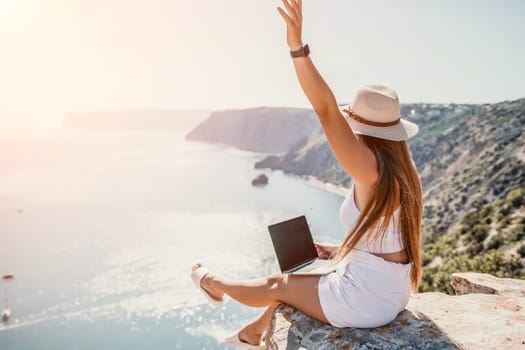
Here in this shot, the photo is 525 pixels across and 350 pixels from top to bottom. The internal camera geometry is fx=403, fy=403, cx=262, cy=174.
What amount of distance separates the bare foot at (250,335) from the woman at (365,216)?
279 mm

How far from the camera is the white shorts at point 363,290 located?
7.25 feet

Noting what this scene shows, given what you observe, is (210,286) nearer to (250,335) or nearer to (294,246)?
(250,335)

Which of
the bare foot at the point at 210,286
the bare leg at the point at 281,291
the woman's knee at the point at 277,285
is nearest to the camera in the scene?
the bare leg at the point at 281,291

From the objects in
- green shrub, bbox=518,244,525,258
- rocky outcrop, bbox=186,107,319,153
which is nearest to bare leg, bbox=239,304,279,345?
green shrub, bbox=518,244,525,258

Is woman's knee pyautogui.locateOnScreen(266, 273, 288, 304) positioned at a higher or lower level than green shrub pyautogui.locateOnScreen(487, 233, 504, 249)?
higher

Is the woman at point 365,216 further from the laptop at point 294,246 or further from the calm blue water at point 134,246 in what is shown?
the calm blue water at point 134,246

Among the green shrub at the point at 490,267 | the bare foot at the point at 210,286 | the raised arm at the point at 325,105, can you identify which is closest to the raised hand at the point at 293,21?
the raised arm at the point at 325,105

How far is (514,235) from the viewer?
50.8ft

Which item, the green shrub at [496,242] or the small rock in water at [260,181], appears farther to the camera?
the small rock in water at [260,181]

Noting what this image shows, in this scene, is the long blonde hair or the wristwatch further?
the long blonde hair

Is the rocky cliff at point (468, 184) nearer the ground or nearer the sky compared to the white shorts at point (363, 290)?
nearer the ground

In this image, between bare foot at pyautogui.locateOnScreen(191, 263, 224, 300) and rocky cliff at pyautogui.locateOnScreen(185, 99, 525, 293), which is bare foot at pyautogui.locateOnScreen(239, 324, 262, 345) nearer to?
bare foot at pyautogui.locateOnScreen(191, 263, 224, 300)

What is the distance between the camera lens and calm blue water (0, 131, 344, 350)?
86.9ft

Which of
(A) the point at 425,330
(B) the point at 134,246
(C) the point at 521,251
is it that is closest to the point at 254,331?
(A) the point at 425,330
